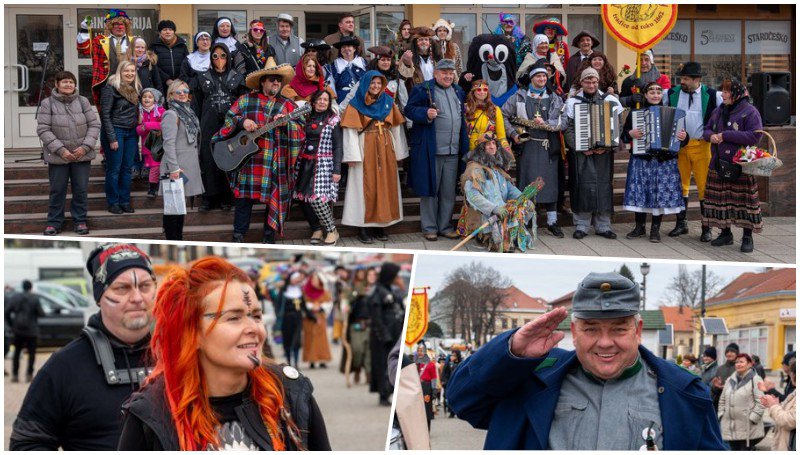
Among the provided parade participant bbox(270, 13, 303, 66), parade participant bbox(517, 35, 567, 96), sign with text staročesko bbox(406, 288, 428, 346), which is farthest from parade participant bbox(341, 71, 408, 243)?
sign with text staročesko bbox(406, 288, 428, 346)

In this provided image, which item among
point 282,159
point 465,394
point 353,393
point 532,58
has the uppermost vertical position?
point 532,58

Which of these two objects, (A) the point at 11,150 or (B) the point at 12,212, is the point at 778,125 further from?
(A) the point at 11,150

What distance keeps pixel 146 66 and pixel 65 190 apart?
1.66 metres

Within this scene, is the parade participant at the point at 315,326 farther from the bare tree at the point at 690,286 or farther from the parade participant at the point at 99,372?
the parade participant at the point at 99,372

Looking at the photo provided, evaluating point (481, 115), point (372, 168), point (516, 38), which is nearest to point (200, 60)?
point (372, 168)

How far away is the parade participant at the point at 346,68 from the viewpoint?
425 inches

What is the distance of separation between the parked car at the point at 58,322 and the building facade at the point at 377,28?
92.3 inches

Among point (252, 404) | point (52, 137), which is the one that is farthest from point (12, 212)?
point (252, 404)

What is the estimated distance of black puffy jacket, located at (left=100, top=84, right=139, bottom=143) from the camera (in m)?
10.3

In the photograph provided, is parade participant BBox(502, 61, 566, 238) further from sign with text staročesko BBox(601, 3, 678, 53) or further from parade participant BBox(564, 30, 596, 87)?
parade participant BBox(564, 30, 596, 87)

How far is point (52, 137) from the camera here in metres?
9.83

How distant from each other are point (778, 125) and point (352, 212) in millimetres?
5925

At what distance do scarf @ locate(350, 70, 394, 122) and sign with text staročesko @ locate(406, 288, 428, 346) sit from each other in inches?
173

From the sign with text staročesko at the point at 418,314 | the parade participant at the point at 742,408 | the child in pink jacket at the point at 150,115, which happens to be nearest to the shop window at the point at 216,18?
the child in pink jacket at the point at 150,115
